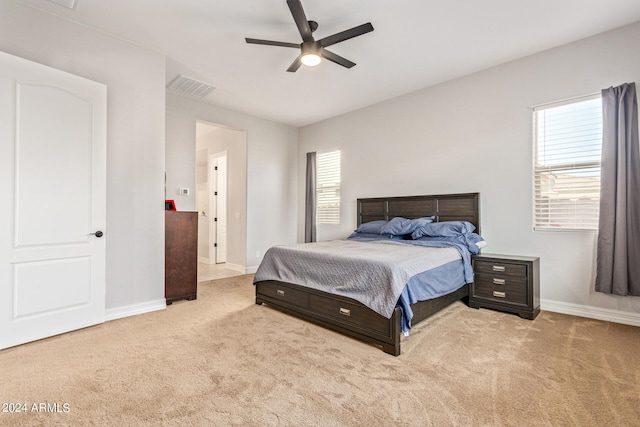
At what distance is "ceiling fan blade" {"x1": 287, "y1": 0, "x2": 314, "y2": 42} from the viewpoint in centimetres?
226

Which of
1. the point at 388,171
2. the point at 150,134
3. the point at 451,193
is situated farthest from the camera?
the point at 388,171

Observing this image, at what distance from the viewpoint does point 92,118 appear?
9.51ft

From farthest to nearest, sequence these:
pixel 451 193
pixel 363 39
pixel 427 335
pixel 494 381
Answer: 1. pixel 451 193
2. pixel 363 39
3. pixel 427 335
4. pixel 494 381

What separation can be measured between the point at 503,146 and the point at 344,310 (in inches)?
113

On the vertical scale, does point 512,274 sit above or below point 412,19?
below

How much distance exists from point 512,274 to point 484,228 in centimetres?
79

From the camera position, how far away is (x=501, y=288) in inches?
131

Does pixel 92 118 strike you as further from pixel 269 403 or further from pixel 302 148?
pixel 302 148

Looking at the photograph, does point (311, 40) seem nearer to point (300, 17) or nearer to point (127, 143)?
point (300, 17)

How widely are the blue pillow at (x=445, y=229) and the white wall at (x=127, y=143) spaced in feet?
10.4

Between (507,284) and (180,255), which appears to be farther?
(180,255)

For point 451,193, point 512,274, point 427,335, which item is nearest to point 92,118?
point 427,335

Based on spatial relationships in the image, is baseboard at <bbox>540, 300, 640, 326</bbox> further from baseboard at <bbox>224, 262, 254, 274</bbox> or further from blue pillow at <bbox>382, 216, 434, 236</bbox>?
baseboard at <bbox>224, 262, 254, 274</bbox>

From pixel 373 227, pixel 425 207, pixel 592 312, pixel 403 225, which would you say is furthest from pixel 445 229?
pixel 592 312
